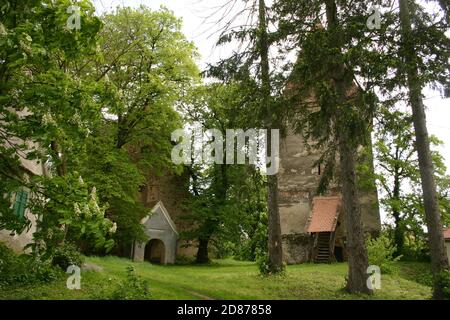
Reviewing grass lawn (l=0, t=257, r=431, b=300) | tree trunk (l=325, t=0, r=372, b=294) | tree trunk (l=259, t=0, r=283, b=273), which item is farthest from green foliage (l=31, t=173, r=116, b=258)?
tree trunk (l=259, t=0, r=283, b=273)

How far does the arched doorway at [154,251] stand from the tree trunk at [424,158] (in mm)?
19573

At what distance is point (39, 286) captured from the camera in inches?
436

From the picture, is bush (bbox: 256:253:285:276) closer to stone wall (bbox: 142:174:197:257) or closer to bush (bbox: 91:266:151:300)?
bush (bbox: 91:266:151:300)

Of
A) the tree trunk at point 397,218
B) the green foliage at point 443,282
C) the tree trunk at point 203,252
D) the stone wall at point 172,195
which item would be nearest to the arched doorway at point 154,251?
the stone wall at point 172,195

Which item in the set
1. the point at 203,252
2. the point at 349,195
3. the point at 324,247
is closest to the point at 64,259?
the point at 349,195

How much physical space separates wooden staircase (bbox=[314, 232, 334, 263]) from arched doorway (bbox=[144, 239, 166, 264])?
34.9 feet

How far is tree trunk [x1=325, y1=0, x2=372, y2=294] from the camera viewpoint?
11.6m

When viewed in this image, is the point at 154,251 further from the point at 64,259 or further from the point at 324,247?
the point at 64,259

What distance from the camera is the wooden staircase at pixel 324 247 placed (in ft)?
75.9

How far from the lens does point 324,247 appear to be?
23875mm

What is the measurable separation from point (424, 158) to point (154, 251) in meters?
21.3

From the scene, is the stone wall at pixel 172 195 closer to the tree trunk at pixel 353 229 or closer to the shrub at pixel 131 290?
the tree trunk at pixel 353 229
